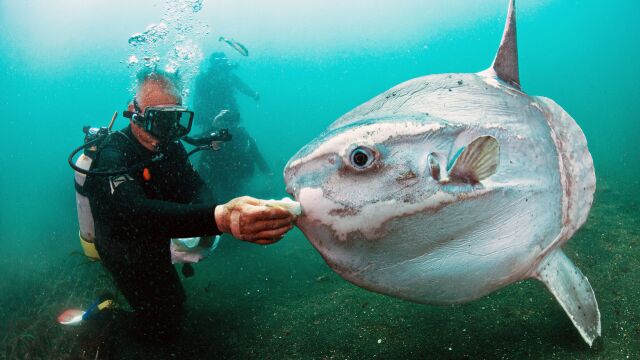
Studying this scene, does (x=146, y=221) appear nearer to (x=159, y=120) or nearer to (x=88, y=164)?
(x=159, y=120)

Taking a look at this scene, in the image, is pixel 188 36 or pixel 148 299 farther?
pixel 188 36

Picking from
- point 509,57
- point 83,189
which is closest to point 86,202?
point 83,189

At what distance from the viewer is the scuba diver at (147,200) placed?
2262 mm

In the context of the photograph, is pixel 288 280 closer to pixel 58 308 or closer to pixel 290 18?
pixel 58 308

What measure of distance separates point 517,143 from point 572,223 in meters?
0.68

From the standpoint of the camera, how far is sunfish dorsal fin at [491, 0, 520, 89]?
221cm

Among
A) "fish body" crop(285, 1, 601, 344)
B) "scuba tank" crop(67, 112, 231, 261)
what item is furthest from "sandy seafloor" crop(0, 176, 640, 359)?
"fish body" crop(285, 1, 601, 344)

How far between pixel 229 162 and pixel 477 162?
899 centimetres

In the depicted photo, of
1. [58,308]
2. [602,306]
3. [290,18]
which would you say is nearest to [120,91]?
[290,18]

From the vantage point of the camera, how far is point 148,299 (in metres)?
3.61

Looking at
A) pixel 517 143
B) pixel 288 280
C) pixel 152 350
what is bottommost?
pixel 288 280

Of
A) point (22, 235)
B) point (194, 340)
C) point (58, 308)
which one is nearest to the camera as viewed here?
point (194, 340)

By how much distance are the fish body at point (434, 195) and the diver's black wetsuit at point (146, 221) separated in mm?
864

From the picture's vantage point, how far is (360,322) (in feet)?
12.0
